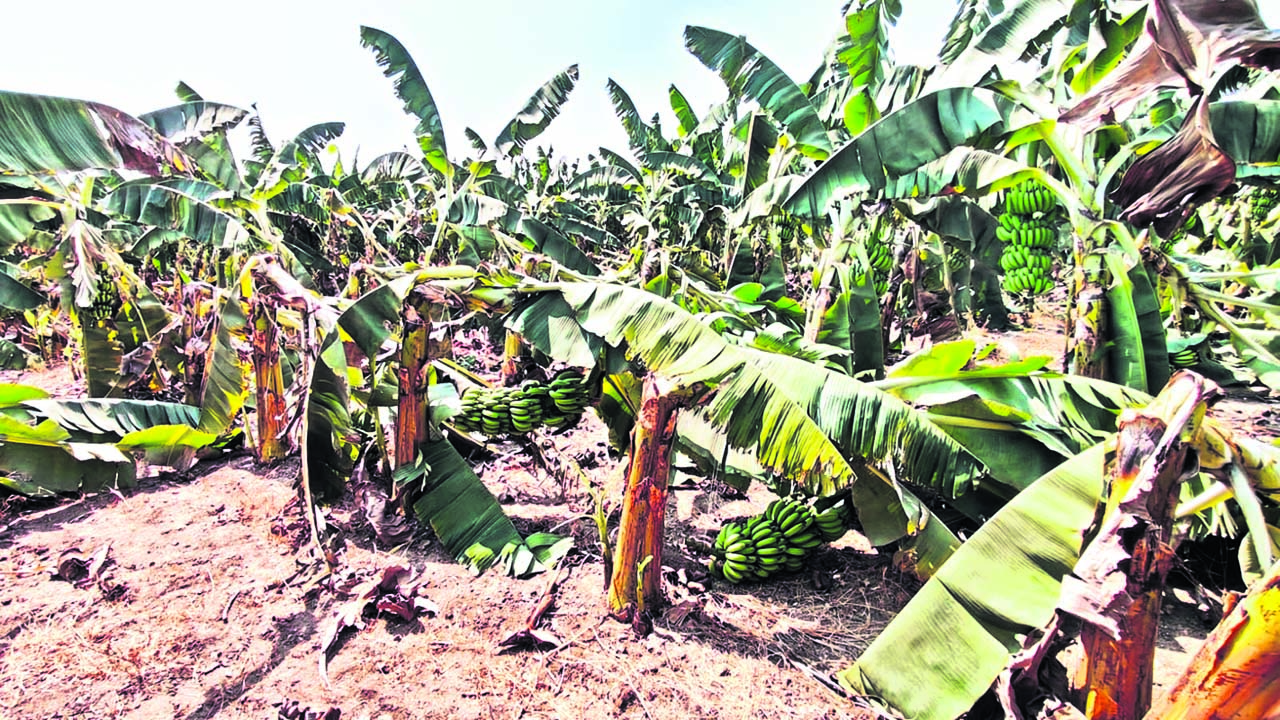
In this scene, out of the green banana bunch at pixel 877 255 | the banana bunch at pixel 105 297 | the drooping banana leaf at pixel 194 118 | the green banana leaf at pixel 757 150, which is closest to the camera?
the banana bunch at pixel 105 297

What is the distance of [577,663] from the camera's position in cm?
248

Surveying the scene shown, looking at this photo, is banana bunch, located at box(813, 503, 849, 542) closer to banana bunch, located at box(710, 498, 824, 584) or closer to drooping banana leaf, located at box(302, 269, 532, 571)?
banana bunch, located at box(710, 498, 824, 584)

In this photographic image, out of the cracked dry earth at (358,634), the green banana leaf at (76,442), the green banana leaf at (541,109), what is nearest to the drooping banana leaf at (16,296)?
the green banana leaf at (76,442)

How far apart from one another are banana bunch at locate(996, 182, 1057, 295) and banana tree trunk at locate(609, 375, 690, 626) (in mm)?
2331

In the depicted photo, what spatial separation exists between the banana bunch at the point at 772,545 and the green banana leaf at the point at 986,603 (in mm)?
895

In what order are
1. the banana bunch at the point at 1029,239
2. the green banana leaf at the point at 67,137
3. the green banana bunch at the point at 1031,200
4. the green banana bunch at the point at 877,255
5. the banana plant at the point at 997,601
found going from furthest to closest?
1. the green banana bunch at the point at 877,255
2. the green banana bunch at the point at 1031,200
3. the banana bunch at the point at 1029,239
4. the green banana leaf at the point at 67,137
5. the banana plant at the point at 997,601

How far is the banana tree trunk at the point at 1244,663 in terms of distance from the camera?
1.18m

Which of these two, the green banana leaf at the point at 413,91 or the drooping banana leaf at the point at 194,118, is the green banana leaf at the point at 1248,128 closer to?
the green banana leaf at the point at 413,91

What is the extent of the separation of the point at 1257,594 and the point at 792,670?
5.59ft

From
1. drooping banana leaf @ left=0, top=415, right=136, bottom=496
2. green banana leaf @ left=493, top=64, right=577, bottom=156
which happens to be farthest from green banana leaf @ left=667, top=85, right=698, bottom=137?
drooping banana leaf @ left=0, top=415, right=136, bottom=496

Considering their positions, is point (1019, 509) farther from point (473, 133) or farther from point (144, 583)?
point (473, 133)

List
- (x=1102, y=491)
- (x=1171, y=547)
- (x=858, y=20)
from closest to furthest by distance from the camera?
(x=1171, y=547) < (x=1102, y=491) < (x=858, y=20)

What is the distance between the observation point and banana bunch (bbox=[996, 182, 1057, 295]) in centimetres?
337

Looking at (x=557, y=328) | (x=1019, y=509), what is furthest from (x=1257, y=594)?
(x=557, y=328)
